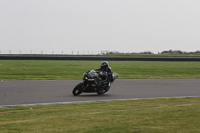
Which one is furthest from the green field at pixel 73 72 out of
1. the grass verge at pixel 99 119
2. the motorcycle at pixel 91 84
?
the grass verge at pixel 99 119

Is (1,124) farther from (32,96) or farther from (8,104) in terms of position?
(32,96)

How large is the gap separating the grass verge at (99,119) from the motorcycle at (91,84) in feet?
12.8

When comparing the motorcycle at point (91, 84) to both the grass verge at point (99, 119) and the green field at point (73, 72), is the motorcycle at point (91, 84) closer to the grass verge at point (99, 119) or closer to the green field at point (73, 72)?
the grass verge at point (99, 119)

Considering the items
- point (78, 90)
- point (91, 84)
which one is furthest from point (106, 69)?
point (78, 90)

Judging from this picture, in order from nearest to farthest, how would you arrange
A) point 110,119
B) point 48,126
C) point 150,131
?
point 150,131, point 48,126, point 110,119

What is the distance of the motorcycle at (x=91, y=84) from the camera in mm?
15156

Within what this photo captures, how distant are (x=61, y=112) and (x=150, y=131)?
3292mm

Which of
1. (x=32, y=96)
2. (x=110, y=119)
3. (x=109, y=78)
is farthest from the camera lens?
(x=109, y=78)

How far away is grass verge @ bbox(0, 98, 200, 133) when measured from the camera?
775 cm

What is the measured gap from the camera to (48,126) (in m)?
7.99

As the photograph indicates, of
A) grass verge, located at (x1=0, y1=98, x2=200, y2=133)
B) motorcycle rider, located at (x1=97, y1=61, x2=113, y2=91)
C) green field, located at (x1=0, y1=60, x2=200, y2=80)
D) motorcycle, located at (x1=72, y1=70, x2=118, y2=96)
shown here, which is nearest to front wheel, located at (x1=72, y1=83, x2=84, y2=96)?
motorcycle, located at (x1=72, y1=70, x2=118, y2=96)

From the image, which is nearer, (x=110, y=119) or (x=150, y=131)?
(x=150, y=131)

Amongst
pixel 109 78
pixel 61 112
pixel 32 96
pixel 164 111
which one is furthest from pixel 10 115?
pixel 109 78

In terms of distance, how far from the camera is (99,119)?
8930mm
